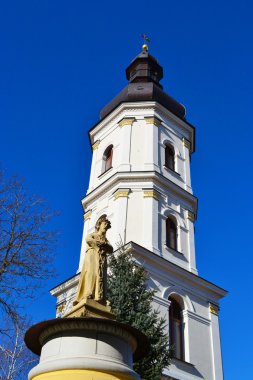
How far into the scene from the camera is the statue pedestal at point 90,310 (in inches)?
293

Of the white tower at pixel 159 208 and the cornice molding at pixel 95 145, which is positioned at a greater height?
the cornice molding at pixel 95 145

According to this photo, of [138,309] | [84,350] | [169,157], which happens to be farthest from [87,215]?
[84,350]

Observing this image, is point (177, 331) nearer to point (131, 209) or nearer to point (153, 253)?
point (153, 253)

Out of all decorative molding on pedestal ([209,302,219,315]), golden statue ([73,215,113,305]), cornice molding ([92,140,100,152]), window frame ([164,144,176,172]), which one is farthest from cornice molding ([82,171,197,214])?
golden statue ([73,215,113,305])

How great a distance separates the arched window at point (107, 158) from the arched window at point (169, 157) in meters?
2.74

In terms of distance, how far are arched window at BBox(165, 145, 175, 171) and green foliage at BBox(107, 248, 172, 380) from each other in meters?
9.22

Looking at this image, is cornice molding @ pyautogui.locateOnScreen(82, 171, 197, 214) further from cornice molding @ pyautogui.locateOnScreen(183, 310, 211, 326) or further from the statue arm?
the statue arm

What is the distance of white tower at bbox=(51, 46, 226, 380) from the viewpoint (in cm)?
1828

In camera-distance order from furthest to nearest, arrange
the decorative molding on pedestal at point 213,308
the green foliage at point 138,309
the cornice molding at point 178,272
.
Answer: the decorative molding on pedestal at point 213,308
the cornice molding at point 178,272
the green foliage at point 138,309

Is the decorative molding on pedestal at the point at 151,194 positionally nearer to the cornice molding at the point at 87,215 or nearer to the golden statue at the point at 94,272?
the cornice molding at the point at 87,215

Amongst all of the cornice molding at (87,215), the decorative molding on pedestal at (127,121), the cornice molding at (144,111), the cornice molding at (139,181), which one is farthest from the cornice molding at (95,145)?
the cornice molding at (87,215)

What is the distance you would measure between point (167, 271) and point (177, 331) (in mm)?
2298

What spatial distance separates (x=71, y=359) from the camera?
6793 millimetres

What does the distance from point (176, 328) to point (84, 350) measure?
39.0ft
